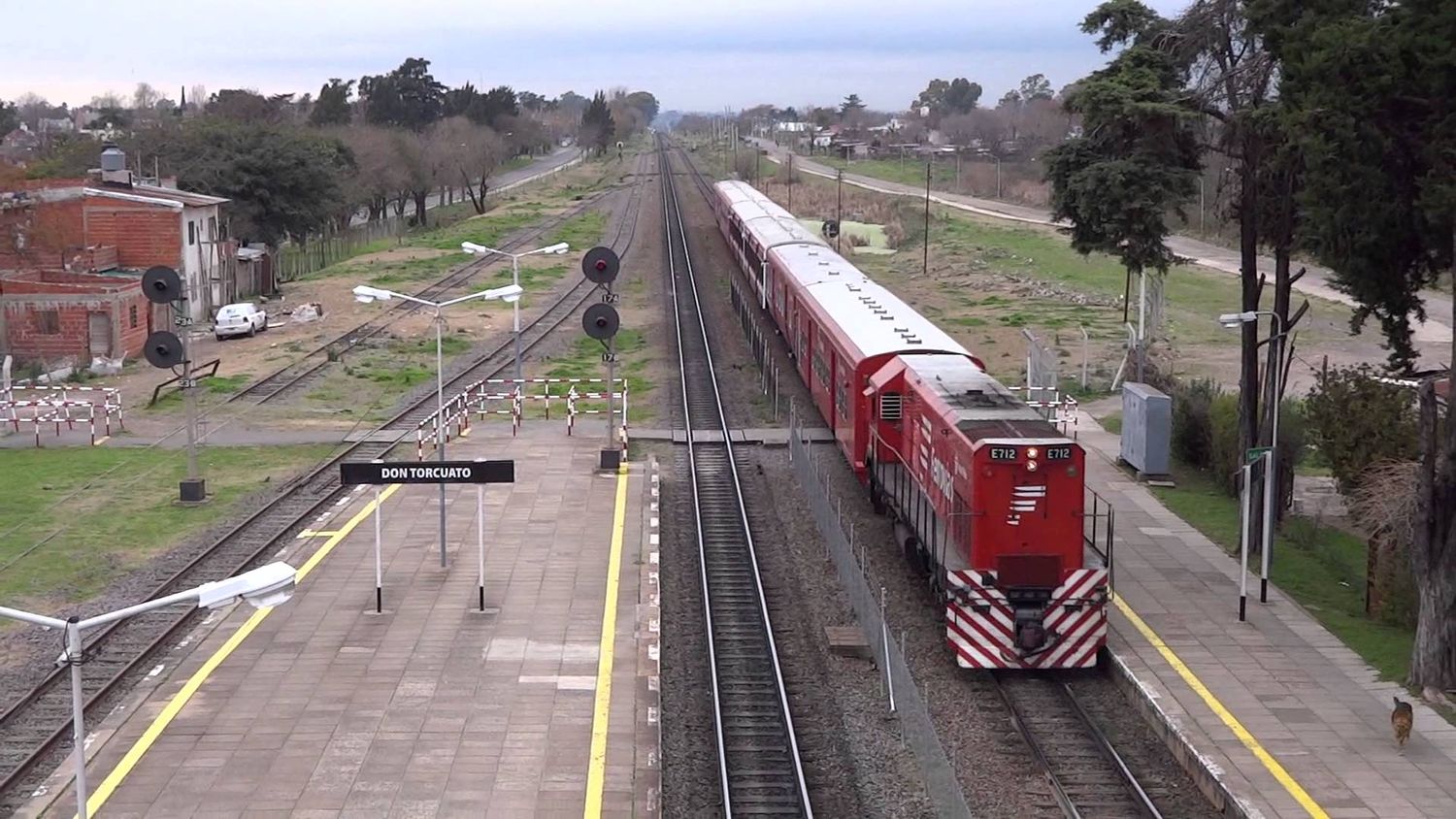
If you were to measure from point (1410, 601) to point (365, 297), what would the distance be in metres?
15.0

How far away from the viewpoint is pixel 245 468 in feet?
98.9

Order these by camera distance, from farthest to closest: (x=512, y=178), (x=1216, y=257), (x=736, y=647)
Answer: (x=512, y=178), (x=1216, y=257), (x=736, y=647)

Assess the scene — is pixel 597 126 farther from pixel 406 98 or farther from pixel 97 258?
pixel 97 258

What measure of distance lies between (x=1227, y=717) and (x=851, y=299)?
54.1 feet

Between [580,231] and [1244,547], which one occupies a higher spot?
[580,231]

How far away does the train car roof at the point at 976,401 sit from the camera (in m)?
19.0

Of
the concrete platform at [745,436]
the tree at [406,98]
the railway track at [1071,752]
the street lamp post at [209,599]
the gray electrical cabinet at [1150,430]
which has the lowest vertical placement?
the railway track at [1071,752]

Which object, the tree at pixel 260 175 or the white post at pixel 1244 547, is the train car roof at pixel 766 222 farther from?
the white post at pixel 1244 547

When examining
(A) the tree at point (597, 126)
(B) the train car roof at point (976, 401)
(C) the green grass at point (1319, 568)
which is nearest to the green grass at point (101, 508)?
(B) the train car roof at point (976, 401)

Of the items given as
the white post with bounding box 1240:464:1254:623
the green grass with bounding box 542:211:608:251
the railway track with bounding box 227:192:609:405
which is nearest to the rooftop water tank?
the railway track with bounding box 227:192:609:405

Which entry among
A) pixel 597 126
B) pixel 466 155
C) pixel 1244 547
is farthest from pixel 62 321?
pixel 597 126

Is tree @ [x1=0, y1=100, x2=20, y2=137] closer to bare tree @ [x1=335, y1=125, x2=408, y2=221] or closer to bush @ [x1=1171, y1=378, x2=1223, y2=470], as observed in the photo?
bare tree @ [x1=335, y1=125, x2=408, y2=221]

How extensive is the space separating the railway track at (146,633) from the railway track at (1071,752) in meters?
10.0

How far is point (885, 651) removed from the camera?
17359 mm
